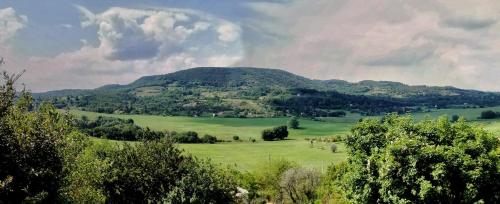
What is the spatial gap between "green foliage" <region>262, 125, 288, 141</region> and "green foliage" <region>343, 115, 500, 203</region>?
150471 millimetres

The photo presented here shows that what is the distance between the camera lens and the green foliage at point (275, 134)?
623 ft

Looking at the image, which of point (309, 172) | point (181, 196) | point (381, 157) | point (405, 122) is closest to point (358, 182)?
point (381, 157)

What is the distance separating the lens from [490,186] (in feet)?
119

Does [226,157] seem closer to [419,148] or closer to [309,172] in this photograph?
[309,172]

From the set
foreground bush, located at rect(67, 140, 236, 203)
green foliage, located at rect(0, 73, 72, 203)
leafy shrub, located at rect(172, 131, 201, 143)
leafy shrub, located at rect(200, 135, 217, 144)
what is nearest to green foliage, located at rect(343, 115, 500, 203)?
foreground bush, located at rect(67, 140, 236, 203)

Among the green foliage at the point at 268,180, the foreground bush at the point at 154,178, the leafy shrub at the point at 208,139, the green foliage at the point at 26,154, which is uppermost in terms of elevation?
the green foliage at the point at 26,154

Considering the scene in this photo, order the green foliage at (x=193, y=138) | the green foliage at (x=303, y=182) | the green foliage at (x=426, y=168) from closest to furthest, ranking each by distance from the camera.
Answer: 1. the green foliage at (x=426, y=168)
2. the green foliage at (x=303, y=182)
3. the green foliage at (x=193, y=138)

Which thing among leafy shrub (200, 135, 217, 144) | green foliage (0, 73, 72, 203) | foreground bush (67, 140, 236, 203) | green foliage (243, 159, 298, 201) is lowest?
green foliage (243, 159, 298, 201)

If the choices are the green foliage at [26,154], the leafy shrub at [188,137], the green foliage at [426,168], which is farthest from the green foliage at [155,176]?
the leafy shrub at [188,137]

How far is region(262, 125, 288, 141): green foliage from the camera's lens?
19000 centimetres

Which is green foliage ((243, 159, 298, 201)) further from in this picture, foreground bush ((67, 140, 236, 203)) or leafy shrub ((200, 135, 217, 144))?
leafy shrub ((200, 135, 217, 144))

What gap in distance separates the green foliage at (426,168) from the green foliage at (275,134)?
150m

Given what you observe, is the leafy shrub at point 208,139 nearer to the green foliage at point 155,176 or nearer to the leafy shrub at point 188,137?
the leafy shrub at point 188,137

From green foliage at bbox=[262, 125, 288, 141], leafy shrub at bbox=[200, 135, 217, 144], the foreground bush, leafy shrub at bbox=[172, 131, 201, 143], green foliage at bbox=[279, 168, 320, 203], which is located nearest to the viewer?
the foreground bush
